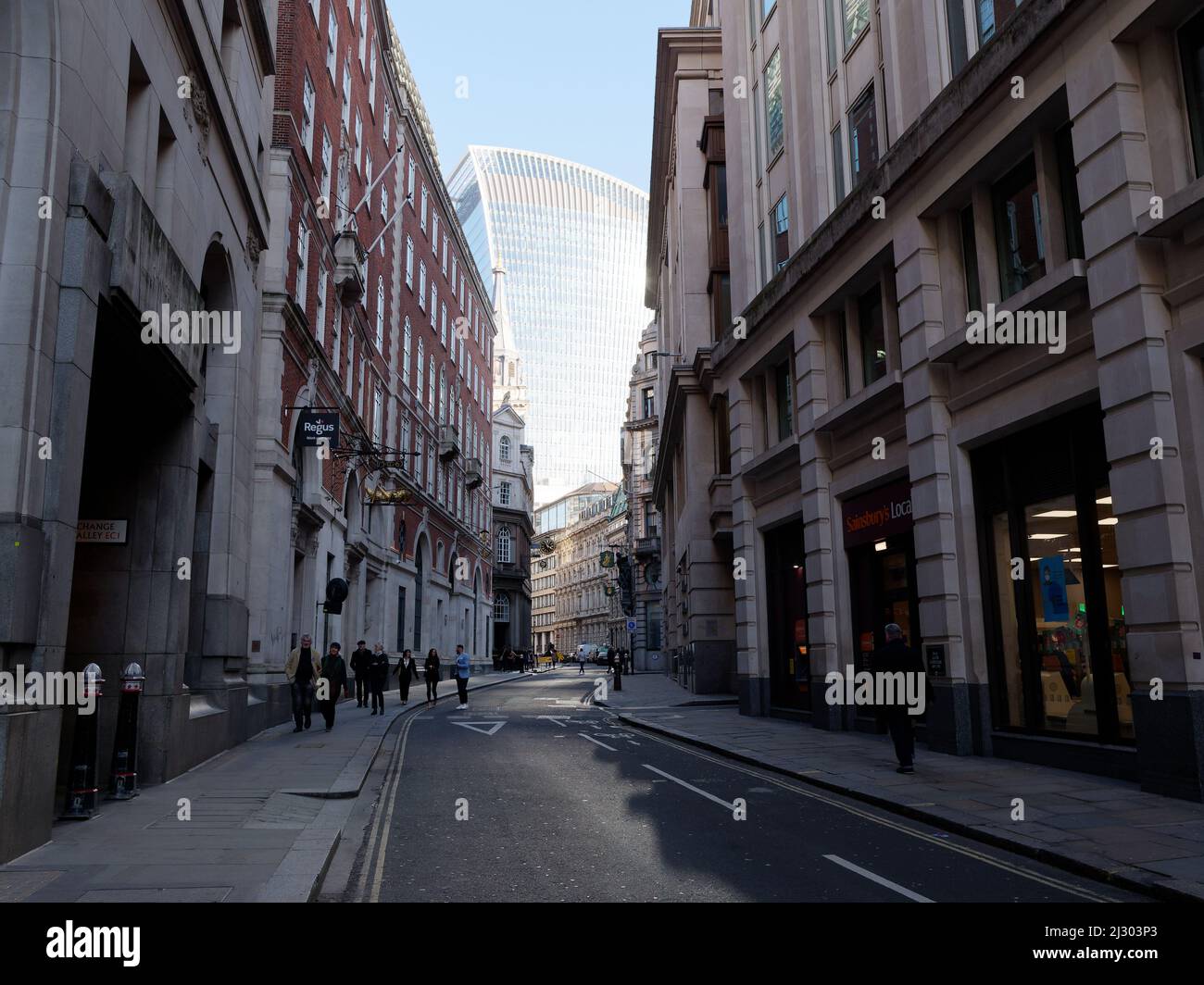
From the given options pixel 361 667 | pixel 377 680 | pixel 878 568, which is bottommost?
pixel 377 680

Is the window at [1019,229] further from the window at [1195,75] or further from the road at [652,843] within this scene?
the road at [652,843]

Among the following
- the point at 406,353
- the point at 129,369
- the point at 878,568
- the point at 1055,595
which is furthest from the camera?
the point at 406,353

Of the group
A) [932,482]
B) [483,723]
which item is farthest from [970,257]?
[483,723]

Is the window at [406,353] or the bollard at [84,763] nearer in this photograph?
the bollard at [84,763]

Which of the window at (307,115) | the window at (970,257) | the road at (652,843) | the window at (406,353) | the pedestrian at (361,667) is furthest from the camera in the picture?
the window at (406,353)

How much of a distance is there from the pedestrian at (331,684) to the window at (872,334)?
478 inches

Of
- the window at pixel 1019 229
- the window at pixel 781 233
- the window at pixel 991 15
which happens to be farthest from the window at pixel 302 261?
the window at pixel 1019 229

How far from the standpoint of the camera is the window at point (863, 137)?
17641 millimetres

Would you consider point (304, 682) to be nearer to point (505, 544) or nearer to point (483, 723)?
point (483, 723)

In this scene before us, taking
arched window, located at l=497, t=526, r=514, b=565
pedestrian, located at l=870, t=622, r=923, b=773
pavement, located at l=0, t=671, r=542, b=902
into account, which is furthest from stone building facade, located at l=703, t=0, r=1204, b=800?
arched window, located at l=497, t=526, r=514, b=565

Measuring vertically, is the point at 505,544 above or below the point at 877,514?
above

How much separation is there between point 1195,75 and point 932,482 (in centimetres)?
629

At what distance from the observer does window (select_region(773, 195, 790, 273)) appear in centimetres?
2212

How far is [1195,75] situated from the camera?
10.3 meters
